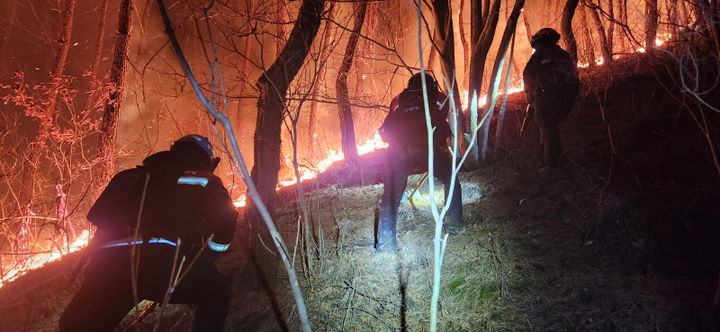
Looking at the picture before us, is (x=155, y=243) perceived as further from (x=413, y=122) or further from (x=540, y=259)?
(x=540, y=259)

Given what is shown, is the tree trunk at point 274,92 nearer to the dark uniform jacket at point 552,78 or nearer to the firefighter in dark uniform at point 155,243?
the firefighter in dark uniform at point 155,243

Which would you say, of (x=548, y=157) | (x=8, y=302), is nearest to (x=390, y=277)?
(x=548, y=157)

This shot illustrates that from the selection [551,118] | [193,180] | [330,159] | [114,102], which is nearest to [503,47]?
[551,118]

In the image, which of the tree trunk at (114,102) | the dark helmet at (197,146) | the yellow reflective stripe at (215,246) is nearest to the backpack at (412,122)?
the dark helmet at (197,146)

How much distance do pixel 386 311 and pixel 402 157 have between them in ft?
5.67

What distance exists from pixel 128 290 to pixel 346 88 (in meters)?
7.99

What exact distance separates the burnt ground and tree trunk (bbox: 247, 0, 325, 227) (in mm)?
839

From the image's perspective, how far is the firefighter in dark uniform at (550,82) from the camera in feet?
16.4

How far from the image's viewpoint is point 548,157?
5438mm

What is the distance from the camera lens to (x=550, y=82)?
500 centimetres

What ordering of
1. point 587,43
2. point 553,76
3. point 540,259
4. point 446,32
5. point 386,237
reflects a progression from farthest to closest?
point 587,43 < point 446,32 < point 553,76 < point 386,237 < point 540,259

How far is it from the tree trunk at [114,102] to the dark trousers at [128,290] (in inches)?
216

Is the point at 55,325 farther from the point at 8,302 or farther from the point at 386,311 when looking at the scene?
the point at 386,311

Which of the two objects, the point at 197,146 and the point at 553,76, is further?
the point at 553,76
